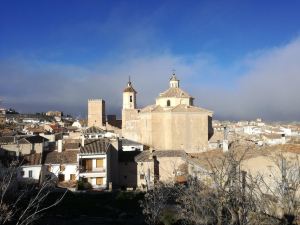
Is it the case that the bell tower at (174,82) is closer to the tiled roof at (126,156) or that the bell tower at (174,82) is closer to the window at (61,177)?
the tiled roof at (126,156)

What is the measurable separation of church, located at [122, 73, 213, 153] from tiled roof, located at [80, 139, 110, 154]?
11.2 m

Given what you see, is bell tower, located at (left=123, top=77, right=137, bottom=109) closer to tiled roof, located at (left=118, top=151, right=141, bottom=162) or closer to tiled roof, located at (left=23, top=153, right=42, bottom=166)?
tiled roof, located at (left=118, top=151, right=141, bottom=162)

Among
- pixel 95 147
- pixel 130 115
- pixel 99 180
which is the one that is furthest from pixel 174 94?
pixel 99 180

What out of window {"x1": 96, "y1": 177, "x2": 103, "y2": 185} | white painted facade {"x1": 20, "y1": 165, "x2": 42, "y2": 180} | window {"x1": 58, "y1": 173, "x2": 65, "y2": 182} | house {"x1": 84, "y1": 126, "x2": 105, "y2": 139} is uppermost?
house {"x1": 84, "y1": 126, "x2": 105, "y2": 139}

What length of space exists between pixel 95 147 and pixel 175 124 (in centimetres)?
1282

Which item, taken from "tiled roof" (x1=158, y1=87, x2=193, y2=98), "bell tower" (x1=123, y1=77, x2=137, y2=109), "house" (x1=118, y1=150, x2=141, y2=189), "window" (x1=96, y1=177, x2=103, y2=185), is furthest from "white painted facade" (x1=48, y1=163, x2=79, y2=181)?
"bell tower" (x1=123, y1=77, x2=137, y2=109)

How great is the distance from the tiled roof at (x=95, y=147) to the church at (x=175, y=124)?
11.2 meters

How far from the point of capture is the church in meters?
43.5

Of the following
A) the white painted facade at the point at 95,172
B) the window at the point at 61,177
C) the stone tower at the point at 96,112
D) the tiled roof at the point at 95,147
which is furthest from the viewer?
the stone tower at the point at 96,112

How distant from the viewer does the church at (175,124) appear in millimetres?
43469

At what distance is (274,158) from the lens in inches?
832

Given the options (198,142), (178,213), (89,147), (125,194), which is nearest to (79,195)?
(125,194)

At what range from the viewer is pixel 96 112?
7075cm

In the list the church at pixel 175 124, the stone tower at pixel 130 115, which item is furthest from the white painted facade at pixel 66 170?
the stone tower at pixel 130 115
